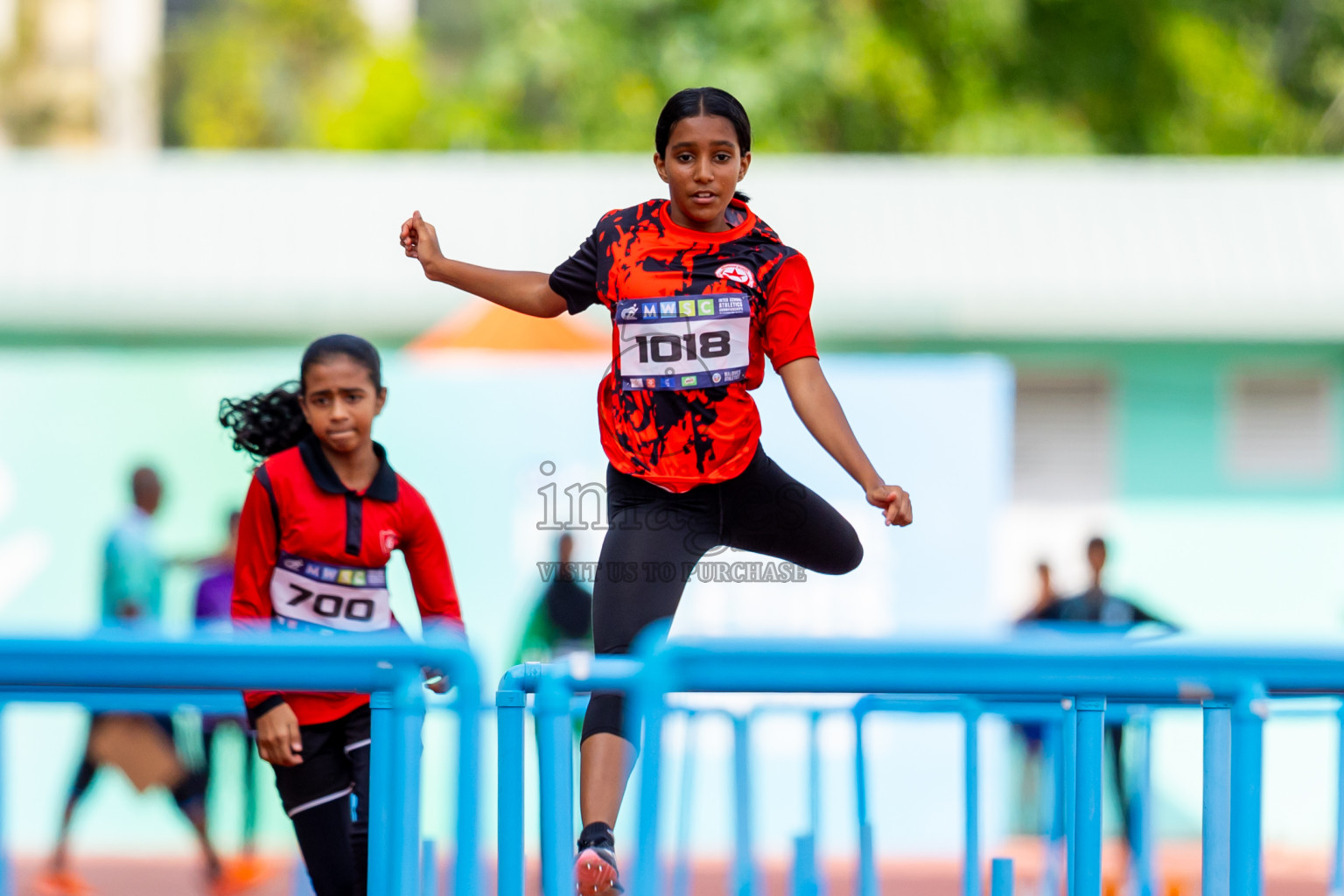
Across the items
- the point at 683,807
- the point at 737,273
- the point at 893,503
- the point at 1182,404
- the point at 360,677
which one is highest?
A: the point at 1182,404

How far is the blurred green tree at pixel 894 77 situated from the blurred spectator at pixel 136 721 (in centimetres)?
963

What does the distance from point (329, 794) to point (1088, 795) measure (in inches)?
64.0

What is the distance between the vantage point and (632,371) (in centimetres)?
302

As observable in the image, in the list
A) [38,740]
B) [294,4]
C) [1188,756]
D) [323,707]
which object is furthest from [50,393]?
[294,4]

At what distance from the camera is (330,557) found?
10.8 ft

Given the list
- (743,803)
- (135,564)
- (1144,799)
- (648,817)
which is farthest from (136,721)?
(648,817)

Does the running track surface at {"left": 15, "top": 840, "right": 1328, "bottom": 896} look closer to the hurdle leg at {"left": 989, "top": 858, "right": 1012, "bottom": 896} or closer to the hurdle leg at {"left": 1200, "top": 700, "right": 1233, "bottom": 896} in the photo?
the hurdle leg at {"left": 989, "top": 858, "right": 1012, "bottom": 896}

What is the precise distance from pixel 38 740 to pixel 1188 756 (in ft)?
25.2

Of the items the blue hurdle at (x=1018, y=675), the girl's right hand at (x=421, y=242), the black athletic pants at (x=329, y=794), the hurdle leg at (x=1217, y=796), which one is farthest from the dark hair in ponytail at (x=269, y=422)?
the hurdle leg at (x=1217, y=796)

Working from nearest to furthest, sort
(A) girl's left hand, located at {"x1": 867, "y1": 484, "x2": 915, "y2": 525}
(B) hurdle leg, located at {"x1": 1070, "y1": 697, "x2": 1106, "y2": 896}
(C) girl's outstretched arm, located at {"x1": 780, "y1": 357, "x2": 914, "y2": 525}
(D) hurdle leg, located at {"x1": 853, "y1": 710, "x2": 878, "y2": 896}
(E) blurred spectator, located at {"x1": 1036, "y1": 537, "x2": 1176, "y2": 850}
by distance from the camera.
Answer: (B) hurdle leg, located at {"x1": 1070, "y1": 697, "x2": 1106, "y2": 896} → (A) girl's left hand, located at {"x1": 867, "y1": 484, "x2": 915, "y2": 525} → (C) girl's outstretched arm, located at {"x1": 780, "y1": 357, "x2": 914, "y2": 525} → (D) hurdle leg, located at {"x1": 853, "y1": 710, "x2": 878, "y2": 896} → (E) blurred spectator, located at {"x1": 1036, "y1": 537, "x2": 1176, "y2": 850}

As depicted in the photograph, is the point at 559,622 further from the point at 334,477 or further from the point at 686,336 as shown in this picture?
the point at 686,336

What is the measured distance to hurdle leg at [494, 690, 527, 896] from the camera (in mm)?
2580

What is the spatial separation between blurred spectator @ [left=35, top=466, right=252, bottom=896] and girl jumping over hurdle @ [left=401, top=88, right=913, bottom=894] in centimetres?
485

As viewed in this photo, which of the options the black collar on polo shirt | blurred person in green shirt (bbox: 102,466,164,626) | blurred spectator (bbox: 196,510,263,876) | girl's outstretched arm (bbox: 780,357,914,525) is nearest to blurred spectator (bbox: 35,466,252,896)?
blurred person in green shirt (bbox: 102,466,164,626)
